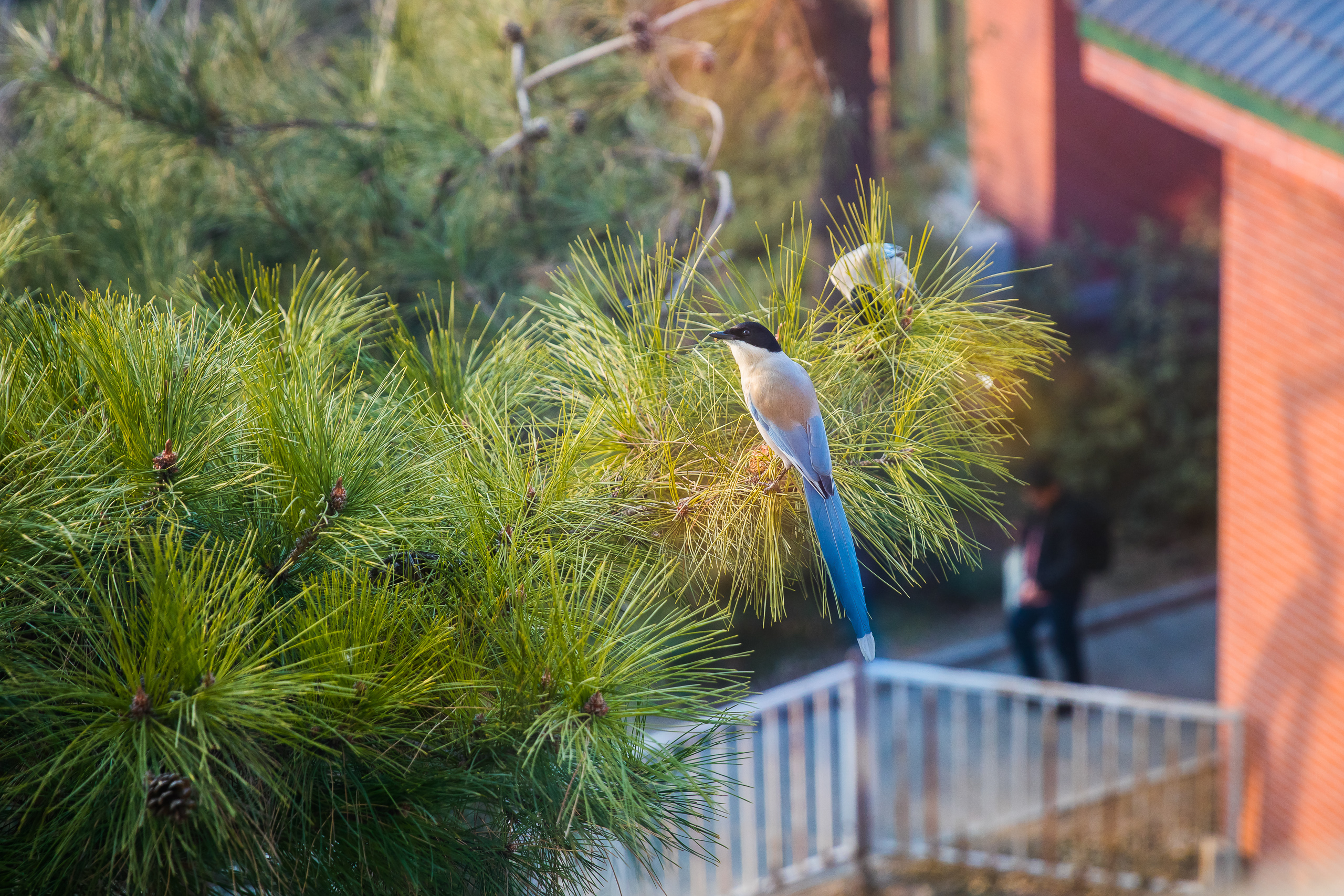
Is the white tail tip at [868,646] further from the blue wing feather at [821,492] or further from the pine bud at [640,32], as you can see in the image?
the pine bud at [640,32]

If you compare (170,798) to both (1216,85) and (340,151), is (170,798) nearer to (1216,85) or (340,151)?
(340,151)

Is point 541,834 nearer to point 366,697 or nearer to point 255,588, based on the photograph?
point 366,697

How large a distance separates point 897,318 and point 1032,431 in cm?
648

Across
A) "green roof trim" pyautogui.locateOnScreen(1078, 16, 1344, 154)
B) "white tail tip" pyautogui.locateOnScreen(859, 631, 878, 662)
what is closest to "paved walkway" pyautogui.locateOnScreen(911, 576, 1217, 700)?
"green roof trim" pyautogui.locateOnScreen(1078, 16, 1344, 154)

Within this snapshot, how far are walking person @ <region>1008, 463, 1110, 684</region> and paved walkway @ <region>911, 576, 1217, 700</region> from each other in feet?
2.66

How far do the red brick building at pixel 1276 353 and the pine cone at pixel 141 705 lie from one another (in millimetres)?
3333

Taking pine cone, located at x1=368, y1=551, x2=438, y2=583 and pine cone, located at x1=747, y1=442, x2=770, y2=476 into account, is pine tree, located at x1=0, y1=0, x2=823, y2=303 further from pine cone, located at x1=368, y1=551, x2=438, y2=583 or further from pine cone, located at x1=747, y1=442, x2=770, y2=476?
pine cone, located at x1=368, y1=551, x2=438, y2=583

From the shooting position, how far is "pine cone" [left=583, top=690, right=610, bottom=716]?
1147 mm

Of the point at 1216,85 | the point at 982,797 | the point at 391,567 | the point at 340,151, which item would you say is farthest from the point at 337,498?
the point at 982,797

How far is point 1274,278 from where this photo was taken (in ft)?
13.0

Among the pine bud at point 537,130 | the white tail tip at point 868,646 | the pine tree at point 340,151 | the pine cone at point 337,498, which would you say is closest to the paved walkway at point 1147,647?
the pine tree at point 340,151

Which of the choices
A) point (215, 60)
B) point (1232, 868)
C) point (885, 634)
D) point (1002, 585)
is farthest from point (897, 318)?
point (1002, 585)

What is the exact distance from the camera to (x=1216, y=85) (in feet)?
11.2

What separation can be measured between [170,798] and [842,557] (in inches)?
30.4
